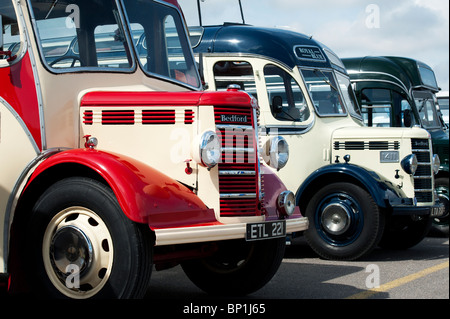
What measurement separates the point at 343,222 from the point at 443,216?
403 cm

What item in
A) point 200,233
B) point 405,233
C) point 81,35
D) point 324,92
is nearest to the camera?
point 200,233

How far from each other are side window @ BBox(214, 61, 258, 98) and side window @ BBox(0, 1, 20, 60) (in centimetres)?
448

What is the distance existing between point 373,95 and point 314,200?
12.4 feet

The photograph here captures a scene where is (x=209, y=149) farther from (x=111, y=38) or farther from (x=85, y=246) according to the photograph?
(x=111, y=38)

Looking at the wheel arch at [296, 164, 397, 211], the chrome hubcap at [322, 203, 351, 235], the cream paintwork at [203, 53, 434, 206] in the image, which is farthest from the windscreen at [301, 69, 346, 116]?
the chrome hubcap at [322, 203, 351, 235]

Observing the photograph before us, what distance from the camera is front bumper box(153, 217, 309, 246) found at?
16.6ft

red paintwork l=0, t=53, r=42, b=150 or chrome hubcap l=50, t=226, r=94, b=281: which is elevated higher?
red paintwork l=0, t=53, r=42, b=150

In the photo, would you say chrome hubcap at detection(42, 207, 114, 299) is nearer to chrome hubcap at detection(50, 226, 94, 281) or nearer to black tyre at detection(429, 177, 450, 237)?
chrome hubcap at detection(50, 226, 94, 281)

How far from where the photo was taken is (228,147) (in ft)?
18.9

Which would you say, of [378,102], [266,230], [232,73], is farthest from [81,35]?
[378,102]

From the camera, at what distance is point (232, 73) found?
33.0 feet

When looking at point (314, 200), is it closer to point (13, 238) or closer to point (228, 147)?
point (228, 147)

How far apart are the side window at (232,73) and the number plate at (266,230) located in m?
4.28

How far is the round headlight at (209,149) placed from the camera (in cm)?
549
